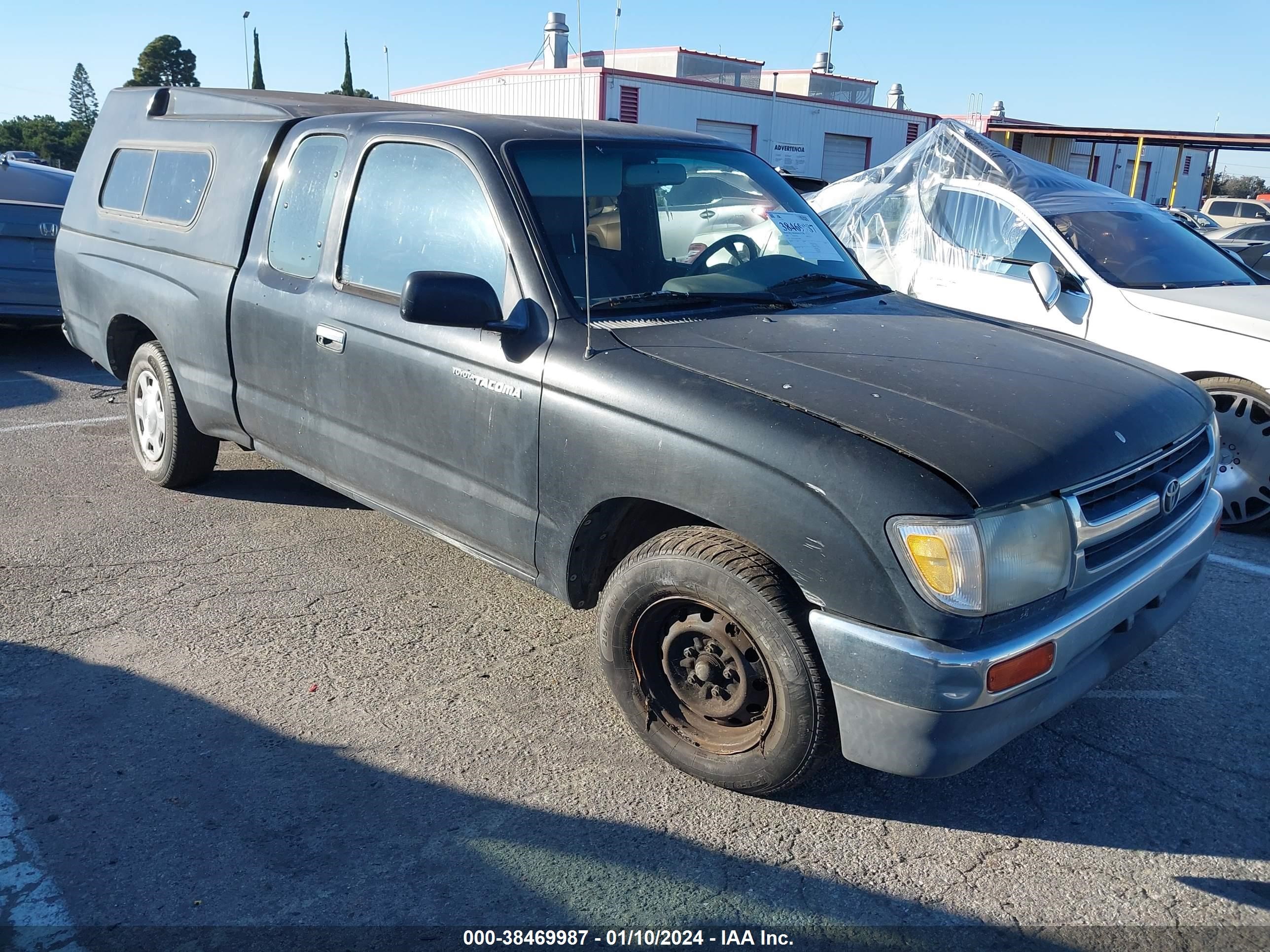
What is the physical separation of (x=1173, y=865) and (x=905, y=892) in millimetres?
757

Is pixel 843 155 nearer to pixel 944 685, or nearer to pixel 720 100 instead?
pixel 720 100

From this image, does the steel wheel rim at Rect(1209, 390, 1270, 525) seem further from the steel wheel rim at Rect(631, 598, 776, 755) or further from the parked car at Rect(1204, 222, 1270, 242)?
the parked car at Rect(1204, 222, 1270, 242)

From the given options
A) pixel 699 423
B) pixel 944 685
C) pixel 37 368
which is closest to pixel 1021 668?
pixel 944 685

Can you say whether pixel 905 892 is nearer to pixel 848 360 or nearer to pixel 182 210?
pixel 848 360

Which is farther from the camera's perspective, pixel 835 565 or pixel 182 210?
pixel 182 210

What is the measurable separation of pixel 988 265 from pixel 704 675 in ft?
14.8

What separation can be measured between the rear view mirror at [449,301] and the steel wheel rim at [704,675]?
104cm

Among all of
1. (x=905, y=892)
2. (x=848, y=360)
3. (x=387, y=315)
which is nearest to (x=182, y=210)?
(x=387, y=315)

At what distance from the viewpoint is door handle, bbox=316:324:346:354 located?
3.95 metres

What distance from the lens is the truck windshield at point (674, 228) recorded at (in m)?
3.52

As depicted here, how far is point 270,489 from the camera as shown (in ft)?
18.7

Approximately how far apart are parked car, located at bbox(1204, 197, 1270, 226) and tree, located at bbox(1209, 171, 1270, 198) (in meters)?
35.3

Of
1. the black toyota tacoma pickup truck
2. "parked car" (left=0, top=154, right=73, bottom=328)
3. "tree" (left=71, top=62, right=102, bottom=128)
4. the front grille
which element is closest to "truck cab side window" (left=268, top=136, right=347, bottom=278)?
the black toyota tacoma pickup truck

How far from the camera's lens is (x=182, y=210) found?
16.4 feet
